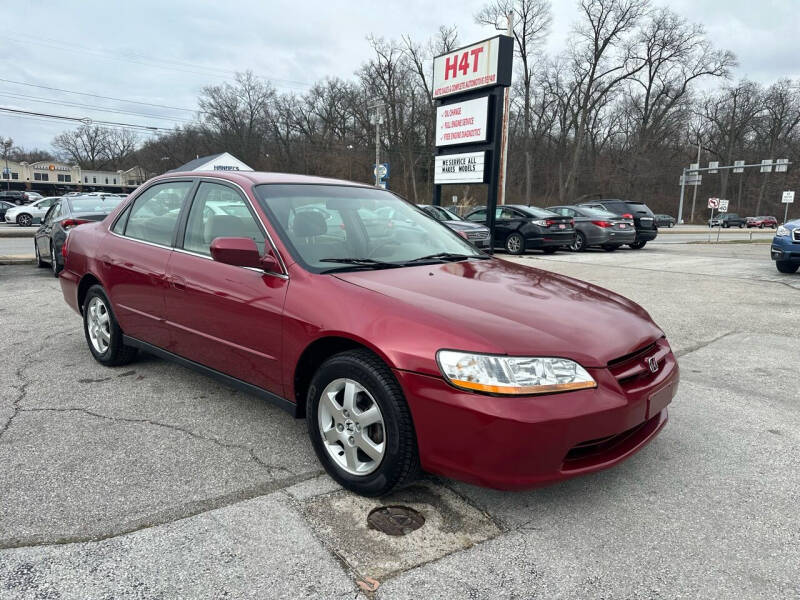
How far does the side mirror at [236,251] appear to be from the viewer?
2934 millimetres

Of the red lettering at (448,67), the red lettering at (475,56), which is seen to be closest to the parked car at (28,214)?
the red lettering at (448,67)

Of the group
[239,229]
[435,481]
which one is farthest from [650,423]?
[239,229]

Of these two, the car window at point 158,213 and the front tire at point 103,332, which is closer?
the car window at point 158,213

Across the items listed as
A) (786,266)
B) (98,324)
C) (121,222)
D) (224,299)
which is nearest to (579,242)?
(786,266)

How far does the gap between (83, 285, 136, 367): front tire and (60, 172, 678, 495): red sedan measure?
10.5 inches

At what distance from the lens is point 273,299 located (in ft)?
9.66

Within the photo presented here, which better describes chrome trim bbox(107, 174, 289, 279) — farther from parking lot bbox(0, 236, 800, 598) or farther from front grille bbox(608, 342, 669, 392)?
front grille bbox(608, 342, 669, 392)

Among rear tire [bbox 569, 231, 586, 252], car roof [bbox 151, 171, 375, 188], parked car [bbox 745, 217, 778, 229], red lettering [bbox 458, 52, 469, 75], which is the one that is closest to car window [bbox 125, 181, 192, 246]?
car roof [bbox 151, 171, 375, 188]

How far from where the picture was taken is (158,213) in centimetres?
407

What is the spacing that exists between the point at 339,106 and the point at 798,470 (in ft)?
198

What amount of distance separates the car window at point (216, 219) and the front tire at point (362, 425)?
998 millimetres

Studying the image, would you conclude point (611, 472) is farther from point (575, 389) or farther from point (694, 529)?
point (575, 389)

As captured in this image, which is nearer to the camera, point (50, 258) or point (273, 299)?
point (273, 299)

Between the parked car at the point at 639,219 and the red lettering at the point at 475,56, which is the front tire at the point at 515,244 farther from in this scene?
the red lettering at the point at 475,56
